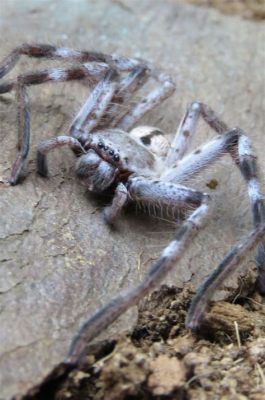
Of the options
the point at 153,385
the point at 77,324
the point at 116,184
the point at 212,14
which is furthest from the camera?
the point at 212,14

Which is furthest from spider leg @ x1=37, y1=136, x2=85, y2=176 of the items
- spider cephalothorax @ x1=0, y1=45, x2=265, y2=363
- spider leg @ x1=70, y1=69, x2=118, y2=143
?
spider leg @ x1=70, y1=69, x2=118, y2=143

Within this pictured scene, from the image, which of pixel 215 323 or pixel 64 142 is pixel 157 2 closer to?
pixel 64 142

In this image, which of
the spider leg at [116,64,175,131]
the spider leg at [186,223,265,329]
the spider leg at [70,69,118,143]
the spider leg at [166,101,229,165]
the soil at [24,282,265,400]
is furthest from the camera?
the spider leg at [116,64,175,131]

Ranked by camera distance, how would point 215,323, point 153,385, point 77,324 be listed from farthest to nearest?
point 215,323 → point 77,324 → point 153,385

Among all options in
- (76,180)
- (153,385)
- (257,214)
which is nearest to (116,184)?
(76,180)

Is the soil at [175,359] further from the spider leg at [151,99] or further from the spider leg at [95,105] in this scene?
the spider leg at [151,99]

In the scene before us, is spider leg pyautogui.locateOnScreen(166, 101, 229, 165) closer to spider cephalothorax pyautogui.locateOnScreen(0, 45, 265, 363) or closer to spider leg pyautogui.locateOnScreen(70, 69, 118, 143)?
spider cephalothorax pyautogui.locateOnScreen(0, 45, 265, 363)

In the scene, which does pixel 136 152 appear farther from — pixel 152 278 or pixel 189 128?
pixel 152 278
